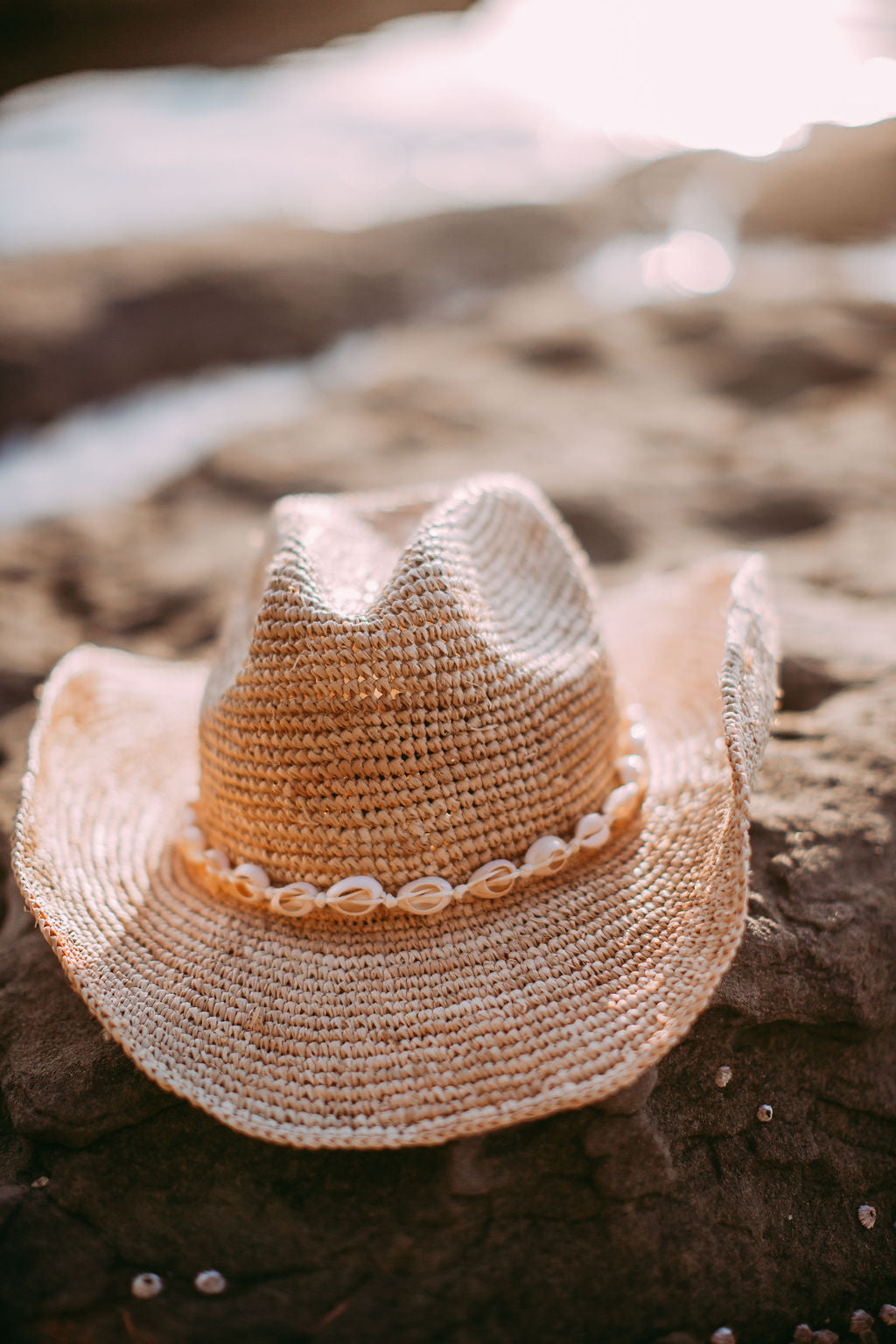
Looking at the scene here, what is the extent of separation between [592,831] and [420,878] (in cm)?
25

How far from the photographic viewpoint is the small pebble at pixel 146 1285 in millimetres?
1129

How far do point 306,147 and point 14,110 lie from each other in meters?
1.39

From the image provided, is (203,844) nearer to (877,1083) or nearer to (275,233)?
(877,1083)

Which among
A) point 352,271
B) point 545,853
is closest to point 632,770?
point 545,853

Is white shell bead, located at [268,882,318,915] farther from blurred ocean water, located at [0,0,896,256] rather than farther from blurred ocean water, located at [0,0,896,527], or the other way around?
blurred ocean water, located at [0,0,896,256]

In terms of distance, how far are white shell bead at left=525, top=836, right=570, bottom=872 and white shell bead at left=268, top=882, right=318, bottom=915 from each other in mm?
300

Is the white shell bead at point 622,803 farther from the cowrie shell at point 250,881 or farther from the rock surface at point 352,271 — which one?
the rock surface at point 352,271

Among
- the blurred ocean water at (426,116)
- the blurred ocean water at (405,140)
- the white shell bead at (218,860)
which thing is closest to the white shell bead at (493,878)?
the white shell bead at (218,860)

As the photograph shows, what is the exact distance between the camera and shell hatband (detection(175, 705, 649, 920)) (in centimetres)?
127

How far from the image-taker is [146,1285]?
3.71ft

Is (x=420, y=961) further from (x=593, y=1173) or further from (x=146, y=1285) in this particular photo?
(x=146, y=1285)

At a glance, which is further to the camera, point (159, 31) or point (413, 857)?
point (159, 31)

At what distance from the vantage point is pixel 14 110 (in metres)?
4.52

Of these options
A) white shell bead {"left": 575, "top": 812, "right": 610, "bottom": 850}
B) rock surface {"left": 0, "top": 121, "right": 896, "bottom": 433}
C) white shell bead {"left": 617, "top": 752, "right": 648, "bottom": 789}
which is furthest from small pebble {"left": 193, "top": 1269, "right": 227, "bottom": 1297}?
rock surface {"left": 0, "top": 121, "right": 896, "bottom": 433}
